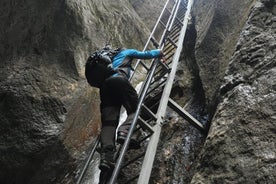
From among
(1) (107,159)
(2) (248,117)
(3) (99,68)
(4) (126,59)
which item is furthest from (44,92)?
(2) (248,117)

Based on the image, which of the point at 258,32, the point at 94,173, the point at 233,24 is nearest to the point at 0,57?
the point at 94,173

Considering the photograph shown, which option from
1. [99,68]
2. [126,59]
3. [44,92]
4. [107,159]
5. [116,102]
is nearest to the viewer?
[107,159]

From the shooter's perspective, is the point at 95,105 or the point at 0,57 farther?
the point at 95,105

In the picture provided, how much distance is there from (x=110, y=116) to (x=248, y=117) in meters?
1.63

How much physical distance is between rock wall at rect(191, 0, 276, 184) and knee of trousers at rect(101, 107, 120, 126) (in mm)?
1120

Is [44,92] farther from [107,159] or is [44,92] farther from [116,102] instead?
[107,159]

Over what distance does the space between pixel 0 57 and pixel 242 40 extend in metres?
4.65

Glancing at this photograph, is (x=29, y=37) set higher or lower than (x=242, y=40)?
higher

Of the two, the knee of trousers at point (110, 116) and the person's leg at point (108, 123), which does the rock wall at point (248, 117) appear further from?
the knee of trousers at point (110, 116)

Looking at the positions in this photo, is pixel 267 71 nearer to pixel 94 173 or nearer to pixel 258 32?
pixel 258 32

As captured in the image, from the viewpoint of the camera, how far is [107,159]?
368cm

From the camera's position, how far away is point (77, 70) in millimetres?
7262

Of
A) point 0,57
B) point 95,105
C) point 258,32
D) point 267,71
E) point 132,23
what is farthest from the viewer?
point 132,23

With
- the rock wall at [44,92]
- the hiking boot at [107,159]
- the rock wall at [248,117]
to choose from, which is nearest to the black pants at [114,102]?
the hiking boot at [107,159]
